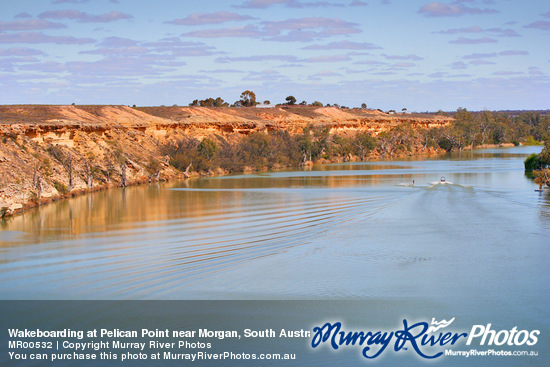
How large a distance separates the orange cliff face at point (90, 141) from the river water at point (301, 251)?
1987 mm

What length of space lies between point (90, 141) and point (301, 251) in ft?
83.8

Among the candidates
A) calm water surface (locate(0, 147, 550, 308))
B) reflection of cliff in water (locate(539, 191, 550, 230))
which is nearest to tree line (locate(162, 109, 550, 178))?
reflection of cliff in water (locate(539, 191, 550, 230))

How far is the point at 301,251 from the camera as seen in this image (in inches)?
648

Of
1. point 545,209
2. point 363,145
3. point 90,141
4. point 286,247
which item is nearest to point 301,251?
point 286,247

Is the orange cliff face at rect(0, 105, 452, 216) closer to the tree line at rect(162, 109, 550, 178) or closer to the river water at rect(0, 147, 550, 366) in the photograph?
the tree line at rect(162, 109, 550, 178)

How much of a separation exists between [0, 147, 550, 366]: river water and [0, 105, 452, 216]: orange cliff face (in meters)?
1.99

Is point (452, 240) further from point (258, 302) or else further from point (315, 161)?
point (315, 161)

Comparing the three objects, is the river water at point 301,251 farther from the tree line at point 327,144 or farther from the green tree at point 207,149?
the green tree at point 207,149

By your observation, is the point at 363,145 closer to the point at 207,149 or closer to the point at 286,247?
the point at 207,149

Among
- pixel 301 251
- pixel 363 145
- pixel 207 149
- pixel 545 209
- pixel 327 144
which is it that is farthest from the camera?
pixel 363 145

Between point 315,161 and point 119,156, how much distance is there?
25779 millimetres

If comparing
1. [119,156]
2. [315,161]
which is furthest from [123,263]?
[315,161]

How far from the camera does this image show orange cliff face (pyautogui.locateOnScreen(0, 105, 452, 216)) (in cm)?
2733

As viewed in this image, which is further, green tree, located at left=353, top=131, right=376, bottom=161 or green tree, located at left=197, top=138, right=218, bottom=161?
green tree, located at left=353, top=131, right=376, bottom=161
